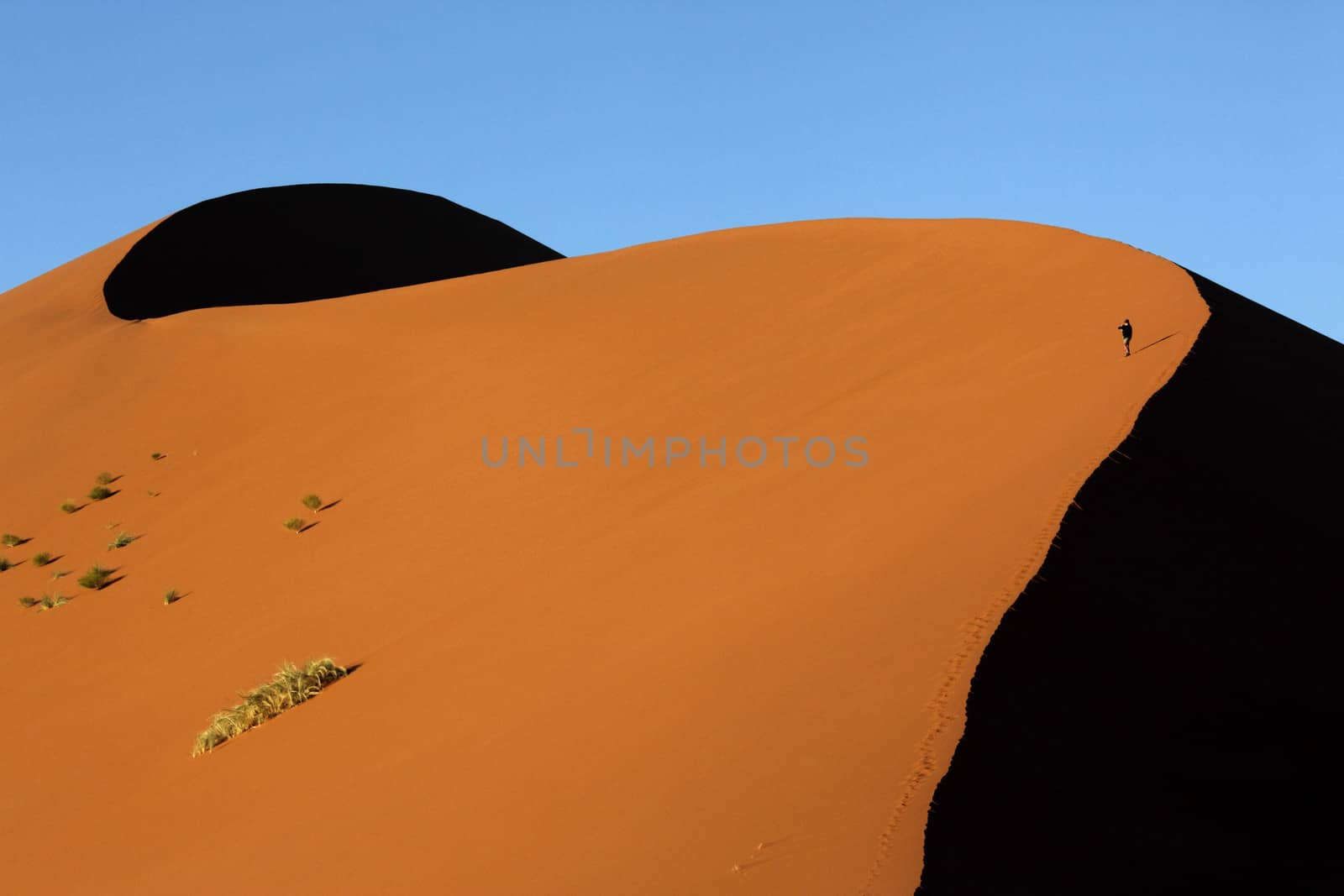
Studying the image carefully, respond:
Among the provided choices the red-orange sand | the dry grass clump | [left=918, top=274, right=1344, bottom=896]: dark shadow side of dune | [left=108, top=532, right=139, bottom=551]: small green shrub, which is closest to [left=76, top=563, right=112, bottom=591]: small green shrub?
the red-orange sand

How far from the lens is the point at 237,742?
11.8m

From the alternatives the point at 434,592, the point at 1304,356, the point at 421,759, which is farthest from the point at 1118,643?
the point at 1304,356

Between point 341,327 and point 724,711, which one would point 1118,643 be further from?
point 341,327

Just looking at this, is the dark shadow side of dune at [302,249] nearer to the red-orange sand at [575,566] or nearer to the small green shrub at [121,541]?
the red-orange sand at [575,566]

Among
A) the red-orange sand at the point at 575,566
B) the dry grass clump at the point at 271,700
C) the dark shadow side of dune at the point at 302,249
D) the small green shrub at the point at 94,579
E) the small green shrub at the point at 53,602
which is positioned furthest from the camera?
the dark shadow side of dune at the point at 302,249

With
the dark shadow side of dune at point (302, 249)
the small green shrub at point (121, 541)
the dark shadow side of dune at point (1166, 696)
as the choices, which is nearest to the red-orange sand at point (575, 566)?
the dark shadow side of dune at point (1166, 696)

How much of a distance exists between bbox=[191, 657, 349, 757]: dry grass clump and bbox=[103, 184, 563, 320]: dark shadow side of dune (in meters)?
23.6

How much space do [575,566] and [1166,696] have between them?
600 cm

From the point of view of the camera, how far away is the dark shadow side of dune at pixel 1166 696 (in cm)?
700

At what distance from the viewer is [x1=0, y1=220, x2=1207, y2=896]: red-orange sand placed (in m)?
8.01

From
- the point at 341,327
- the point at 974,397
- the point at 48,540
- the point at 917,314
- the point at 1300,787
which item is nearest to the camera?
the point at 1300,787

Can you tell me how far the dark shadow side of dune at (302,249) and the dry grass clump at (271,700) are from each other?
929 inches

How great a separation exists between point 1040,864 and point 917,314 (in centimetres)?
1164

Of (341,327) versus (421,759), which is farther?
(341,327)
